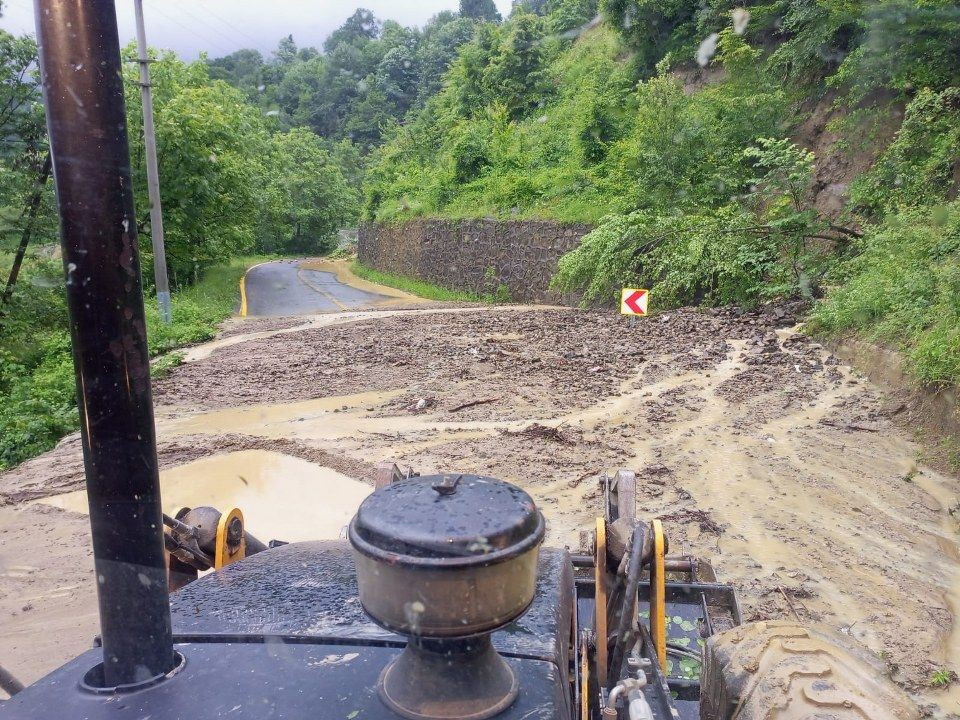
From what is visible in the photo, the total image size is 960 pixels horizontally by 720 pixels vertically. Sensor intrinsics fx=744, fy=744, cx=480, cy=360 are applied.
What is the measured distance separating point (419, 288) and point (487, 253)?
15.4 feet

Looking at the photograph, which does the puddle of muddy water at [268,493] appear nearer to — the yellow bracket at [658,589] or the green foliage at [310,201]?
the yellow bracket at [658,589]

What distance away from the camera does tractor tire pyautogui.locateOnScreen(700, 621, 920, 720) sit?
1.94 meters

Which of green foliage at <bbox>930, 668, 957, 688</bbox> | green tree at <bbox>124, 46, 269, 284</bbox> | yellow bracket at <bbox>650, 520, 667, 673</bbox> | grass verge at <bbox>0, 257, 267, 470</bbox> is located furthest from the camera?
green tree at <bbox>124, 46, 269, 284</bbox>

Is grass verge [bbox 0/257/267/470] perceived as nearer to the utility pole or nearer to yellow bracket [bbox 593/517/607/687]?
the utility pole

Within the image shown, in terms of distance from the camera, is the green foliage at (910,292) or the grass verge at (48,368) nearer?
the green foliage at (910,292)

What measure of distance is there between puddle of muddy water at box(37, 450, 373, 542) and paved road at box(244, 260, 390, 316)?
14.0 meters

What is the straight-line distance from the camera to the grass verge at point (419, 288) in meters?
26.4

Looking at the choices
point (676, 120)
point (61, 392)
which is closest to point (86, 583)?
point (61, 392)

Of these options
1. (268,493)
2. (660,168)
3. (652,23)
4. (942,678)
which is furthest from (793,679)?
(652,23)

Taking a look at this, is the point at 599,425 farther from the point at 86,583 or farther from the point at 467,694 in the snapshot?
the point at 467,694

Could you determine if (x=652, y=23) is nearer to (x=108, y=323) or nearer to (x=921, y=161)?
(x=921, y=161)

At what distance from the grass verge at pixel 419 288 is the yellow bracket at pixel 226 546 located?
22.4 metres

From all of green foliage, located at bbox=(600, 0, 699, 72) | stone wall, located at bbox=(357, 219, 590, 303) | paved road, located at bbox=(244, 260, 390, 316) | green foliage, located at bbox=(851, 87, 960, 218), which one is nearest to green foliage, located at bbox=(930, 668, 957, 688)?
green foliage, located at bbox=(851, 87, 960, 218)

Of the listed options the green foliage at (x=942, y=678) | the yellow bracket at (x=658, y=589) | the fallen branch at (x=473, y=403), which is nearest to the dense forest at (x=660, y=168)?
the green foliage at (x=942, y=678)
